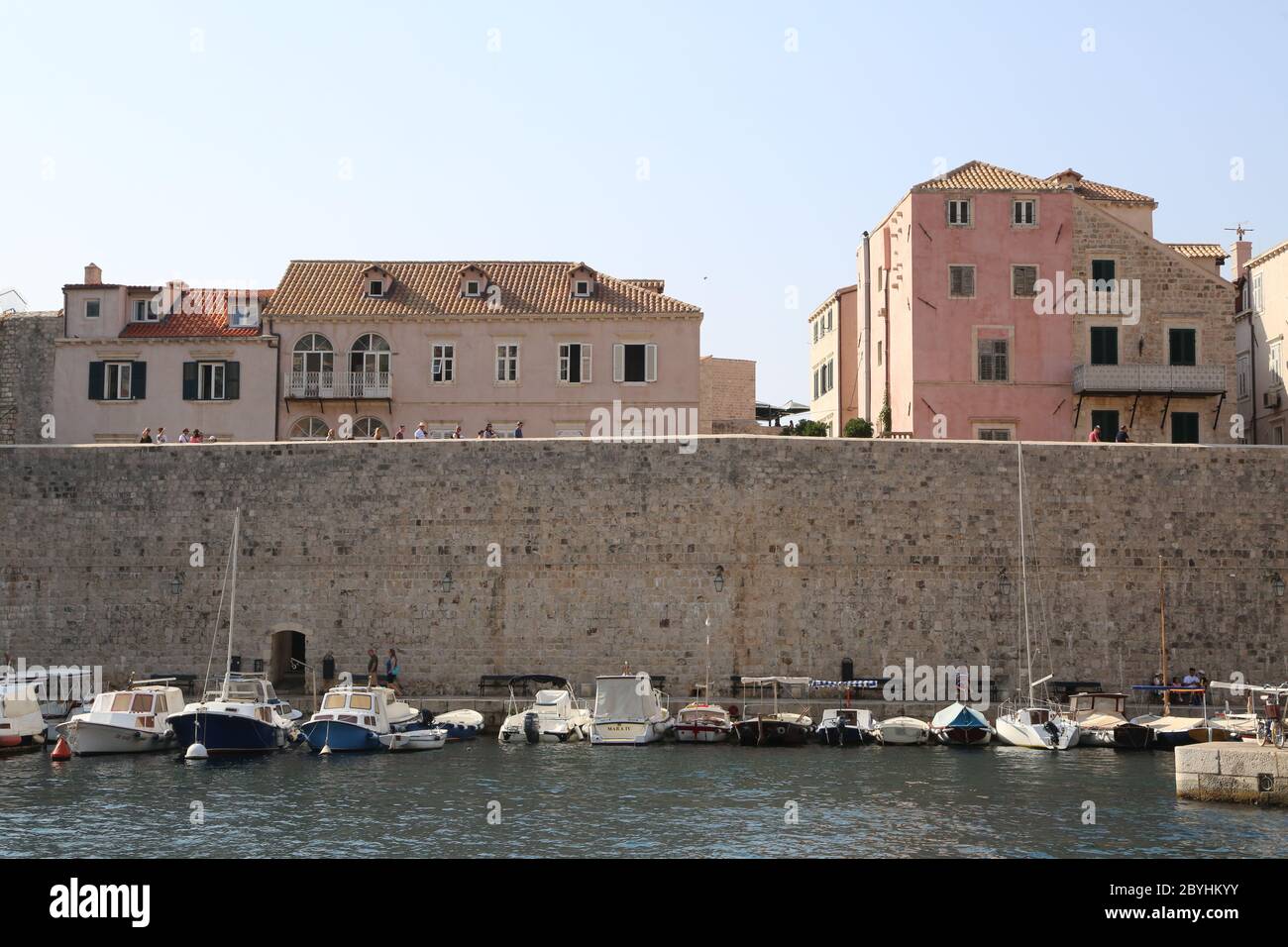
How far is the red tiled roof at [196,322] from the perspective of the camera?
4012cm

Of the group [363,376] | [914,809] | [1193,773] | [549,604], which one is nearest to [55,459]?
[363,376]

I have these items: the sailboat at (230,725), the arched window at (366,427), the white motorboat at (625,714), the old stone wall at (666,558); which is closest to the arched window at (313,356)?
the arched window at (366,427)

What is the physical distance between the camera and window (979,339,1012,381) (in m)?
39.2

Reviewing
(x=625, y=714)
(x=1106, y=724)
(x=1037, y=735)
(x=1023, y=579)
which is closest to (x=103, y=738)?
(x=625, y=714)

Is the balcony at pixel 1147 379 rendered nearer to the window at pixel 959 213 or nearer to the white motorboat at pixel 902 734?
the window at pixel 959 213

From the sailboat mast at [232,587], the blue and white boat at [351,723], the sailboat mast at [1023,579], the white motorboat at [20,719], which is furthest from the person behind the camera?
the sailboat mast at [1023,579]

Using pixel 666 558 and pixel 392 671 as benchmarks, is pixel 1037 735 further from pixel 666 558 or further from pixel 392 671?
pixel 392 671

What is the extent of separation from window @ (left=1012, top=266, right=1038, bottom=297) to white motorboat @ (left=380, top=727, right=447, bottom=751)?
20.8m

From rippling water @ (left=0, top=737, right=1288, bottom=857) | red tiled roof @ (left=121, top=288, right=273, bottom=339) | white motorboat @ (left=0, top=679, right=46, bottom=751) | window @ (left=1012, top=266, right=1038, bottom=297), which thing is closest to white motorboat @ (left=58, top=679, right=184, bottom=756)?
rippling water @ (left=0, top=737, right=1288, bottom=857)

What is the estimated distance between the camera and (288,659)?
34.5 m

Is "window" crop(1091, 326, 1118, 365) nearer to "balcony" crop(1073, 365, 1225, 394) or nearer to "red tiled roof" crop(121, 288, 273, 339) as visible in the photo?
"balcony" crop(1073, 365, 1225, 394)

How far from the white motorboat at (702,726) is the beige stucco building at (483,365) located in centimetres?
1196
